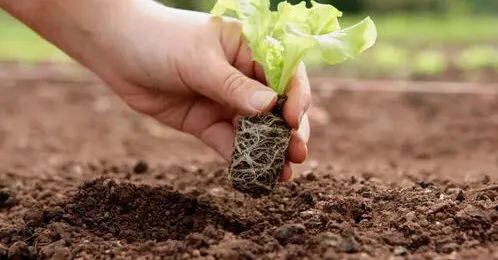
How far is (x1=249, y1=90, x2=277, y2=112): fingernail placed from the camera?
2.92 metres

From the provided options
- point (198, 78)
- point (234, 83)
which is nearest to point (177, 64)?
point (198, 78)

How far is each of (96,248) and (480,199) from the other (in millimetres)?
1328

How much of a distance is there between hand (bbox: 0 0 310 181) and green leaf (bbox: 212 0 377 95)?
90 millimetres

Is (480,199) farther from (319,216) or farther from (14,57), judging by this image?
(14,57)

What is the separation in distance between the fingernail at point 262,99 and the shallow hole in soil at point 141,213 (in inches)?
15.9

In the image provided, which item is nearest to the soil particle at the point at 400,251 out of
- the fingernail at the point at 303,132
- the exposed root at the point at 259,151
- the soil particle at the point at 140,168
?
the exposed root at the point at 259,151

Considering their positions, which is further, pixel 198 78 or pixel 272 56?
pixel 198 78

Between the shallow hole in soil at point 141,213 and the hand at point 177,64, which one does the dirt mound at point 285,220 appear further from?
the hand at point 177,64

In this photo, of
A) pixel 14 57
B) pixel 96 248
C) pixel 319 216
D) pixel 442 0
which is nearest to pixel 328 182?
pixel 319 216

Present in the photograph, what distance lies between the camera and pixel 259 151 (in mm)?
3018

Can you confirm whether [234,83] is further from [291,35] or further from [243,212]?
[243,212]

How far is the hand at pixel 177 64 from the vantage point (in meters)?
3.06

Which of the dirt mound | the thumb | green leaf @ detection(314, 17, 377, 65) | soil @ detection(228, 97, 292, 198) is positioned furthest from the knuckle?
the dirt mound

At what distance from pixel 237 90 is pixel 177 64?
388 millimetres
